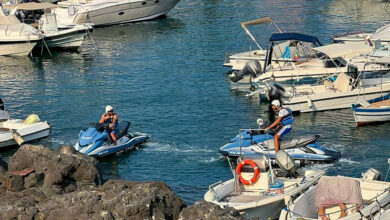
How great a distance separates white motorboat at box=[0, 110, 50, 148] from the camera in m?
34.2

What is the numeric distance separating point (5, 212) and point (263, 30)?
39.6 meters

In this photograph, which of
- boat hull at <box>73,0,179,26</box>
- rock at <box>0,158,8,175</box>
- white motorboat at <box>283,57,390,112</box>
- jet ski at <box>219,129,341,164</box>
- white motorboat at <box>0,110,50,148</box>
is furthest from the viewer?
boat hull at <box>73,0,179,26</box>

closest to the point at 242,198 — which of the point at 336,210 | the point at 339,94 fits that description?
the point at 336,210

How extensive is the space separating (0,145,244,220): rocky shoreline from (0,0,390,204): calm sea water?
4.08m

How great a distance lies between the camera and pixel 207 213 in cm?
2075

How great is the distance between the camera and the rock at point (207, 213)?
20.6 meters

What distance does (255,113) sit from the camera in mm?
39688

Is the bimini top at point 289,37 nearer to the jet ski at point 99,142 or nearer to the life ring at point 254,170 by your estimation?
the jet ski at point 99,142

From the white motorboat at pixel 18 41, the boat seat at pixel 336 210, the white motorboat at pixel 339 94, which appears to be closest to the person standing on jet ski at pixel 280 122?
the boat seat at pixel 336 210

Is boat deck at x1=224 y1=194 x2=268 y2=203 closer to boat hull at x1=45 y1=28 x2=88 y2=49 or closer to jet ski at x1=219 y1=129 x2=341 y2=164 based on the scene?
jet ski at x1=219 y1=129 x2=341 y2=164

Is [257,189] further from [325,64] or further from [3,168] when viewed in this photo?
[325,64]

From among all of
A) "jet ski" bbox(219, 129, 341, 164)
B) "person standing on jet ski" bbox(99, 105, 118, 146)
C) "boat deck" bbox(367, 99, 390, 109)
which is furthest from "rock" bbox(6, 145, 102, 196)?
"boat deck" bbox(367, 99, 390, 109)

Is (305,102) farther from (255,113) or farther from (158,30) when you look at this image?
(158,30)

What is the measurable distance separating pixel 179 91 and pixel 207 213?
942 inches
